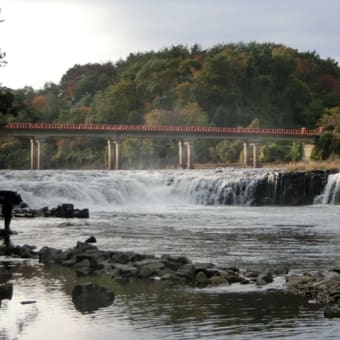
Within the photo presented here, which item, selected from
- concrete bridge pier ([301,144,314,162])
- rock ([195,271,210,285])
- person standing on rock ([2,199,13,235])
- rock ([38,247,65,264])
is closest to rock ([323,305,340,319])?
rock ([195,271,210,285])

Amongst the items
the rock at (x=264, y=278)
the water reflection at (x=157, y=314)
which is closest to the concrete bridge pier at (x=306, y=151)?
the rock at (x=264, y=278)

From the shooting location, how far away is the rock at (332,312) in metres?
15.7

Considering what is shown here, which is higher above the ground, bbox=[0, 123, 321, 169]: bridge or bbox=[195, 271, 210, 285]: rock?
bbox=[0, 123, 321, 169]: bridge

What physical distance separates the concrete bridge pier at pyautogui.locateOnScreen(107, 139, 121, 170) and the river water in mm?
28816

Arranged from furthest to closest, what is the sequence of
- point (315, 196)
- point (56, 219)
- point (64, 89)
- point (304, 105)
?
point (64, 89) → point (304, 105) → point (315, 196) → point (56, 219)

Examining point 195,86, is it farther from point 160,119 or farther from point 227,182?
point 227,182

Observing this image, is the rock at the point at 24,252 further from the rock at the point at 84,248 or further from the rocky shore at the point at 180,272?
the rock at the point at 84,248

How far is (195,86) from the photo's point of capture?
10669 centimetres

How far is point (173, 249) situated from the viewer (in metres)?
27.4

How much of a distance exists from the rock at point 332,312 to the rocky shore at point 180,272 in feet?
0.08

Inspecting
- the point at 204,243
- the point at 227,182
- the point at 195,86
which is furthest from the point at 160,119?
the point at 204,243

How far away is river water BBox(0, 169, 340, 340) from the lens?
1515 centimetres

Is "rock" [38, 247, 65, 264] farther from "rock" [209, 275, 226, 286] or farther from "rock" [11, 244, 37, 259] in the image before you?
"rock" [209, 275, 226, 286]

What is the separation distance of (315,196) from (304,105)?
5673 cm
